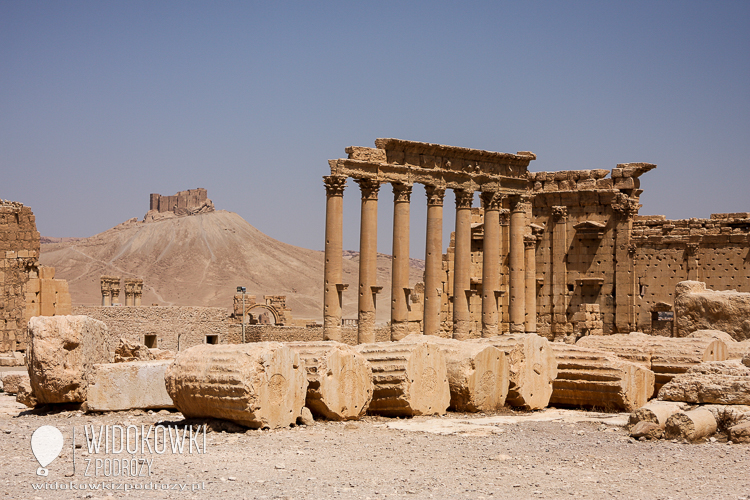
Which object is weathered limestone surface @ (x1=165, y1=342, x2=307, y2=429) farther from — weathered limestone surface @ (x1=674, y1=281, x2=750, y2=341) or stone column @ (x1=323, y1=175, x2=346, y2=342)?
Result: weathered limestone surface @ (x1=674, y1=281, x2=750, y2=341)

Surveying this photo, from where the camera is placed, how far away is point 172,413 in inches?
597

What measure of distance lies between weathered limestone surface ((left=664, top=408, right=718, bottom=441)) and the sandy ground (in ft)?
0.94

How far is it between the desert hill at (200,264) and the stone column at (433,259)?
62.2m

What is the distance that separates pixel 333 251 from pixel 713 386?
16.1 m

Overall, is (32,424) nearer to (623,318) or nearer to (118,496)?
(118,496)

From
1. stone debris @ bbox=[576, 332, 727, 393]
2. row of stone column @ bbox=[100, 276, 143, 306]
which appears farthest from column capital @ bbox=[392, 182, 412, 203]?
row of stone column @ bbox=[100, 276, 143, 306]

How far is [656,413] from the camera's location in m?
14.0

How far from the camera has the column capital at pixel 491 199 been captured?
32.9 m

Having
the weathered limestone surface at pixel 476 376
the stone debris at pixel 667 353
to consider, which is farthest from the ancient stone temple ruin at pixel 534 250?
the weathered limestone surface at pixel 476 376

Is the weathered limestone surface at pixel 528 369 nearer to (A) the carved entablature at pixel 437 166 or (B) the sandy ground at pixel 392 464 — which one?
(B) the sandy ground at pixel 392 464

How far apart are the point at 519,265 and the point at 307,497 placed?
25583 millimetres

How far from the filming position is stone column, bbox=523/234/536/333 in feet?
117

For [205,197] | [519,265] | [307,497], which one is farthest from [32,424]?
[205,197]

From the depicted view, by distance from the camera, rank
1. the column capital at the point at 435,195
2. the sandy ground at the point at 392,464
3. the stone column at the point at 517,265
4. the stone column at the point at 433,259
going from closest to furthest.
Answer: the sandy ground at the point at 392,464 < the stone column at the point at 433,259 < the column capital at the point at 435,195 < the stone column at the point at 517,265
